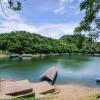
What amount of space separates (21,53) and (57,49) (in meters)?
34.6

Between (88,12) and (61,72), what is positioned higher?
(88,12)

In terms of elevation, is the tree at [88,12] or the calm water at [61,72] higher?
the tree at [88,12]

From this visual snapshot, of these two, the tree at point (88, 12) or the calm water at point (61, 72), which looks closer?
the tree at point (88, 12)

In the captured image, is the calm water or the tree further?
the calm water

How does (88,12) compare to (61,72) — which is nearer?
(88,12)

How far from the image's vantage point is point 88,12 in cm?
1898

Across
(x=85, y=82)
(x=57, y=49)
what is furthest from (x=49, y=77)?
(x=57, y=49)

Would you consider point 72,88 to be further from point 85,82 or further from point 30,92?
point 30,92

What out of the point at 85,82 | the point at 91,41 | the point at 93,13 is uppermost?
the point at 93,13

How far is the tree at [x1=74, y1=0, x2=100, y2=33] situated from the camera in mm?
18484

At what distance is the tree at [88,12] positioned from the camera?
18.5 m

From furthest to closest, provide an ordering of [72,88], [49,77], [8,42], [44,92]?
[8,42], [49,77], [72,88], [44,92]

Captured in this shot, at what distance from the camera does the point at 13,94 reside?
2748cm

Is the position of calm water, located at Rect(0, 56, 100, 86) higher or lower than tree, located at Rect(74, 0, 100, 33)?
lower
